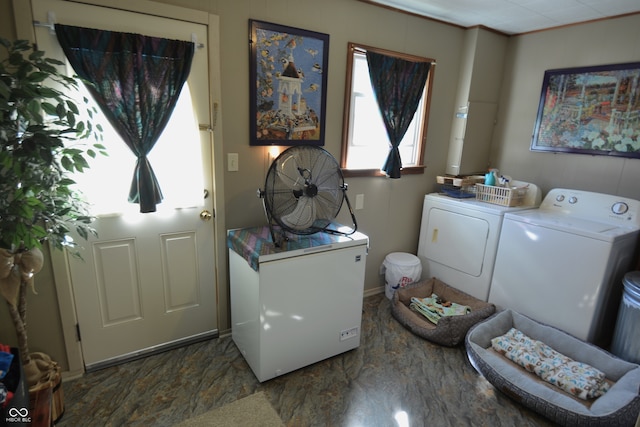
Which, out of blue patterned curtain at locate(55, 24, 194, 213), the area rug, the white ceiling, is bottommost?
the area rug

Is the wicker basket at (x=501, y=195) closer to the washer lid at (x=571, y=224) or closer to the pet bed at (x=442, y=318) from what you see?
the washer lid at (x=571, y=224)

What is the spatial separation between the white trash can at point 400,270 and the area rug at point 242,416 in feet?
4.91

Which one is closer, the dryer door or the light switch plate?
the light switch plate

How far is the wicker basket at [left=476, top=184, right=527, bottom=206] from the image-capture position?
2.77m

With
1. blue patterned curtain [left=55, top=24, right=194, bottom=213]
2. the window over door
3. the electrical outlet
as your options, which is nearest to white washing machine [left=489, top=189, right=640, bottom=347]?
the window over door

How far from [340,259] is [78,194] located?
Answer: 1.42m

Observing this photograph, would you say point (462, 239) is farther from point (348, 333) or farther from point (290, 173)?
point (290, 173)

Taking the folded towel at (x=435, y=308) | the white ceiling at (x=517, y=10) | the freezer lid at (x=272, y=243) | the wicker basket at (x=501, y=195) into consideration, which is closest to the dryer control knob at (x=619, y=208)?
the wicker basket at (x=501, y=195)

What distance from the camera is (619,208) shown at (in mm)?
2424

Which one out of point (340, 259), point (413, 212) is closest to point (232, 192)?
point (340, 259)

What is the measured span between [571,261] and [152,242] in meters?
2.64

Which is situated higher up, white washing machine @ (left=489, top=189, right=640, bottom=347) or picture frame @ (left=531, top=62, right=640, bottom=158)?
picture frame @ (left=531, top=62, right=640, bottom=158)

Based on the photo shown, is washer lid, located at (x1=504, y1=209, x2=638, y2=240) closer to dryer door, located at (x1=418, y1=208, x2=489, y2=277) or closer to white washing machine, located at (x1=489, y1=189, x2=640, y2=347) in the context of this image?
white washing machine, located at (x1=489, y1=189, x2=640, y2=347)

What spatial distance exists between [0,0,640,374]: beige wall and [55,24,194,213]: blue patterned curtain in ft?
0.82
